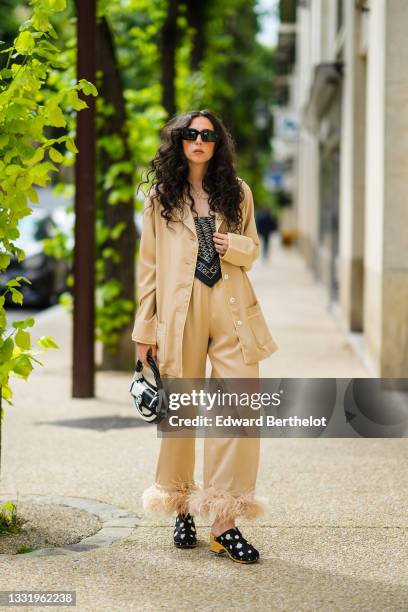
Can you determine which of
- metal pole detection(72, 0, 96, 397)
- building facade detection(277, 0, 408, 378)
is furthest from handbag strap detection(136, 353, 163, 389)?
building facade detection(277, 0, 408, 378)

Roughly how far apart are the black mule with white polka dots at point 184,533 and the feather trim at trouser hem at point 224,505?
4.9 inches

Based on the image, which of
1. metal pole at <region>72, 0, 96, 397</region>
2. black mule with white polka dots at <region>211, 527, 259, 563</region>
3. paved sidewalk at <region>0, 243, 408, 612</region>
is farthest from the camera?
metal pole at <region>72, 0, 96, 397</region>

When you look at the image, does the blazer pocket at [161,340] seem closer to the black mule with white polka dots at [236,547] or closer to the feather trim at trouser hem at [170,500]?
the feather trim at trouser hem at [170,500]

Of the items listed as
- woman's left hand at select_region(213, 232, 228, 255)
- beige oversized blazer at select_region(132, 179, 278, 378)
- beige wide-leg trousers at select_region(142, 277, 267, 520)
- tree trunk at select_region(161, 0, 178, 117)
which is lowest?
beige wide-leg trousers at select_region(142, 277, 267, 520)

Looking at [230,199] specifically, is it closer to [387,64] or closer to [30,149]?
[30,149]

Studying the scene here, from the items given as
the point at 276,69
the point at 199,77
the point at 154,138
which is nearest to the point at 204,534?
the point at 154,138

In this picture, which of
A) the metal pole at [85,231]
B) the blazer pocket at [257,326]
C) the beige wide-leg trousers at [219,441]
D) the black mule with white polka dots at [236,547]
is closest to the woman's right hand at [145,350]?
the beige wide-leg trousers at [219,441]

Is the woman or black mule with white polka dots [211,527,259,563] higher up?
the woman

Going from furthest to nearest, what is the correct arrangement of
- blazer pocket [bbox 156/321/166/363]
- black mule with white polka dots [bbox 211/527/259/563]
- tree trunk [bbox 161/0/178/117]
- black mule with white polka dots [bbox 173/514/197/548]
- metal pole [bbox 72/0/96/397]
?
tree trunk [bbox 161/0/178/117] < metal pole [bbox 72/0/96/397] < black mule with white polka dots [bbox 173/514/197/548] < blazer pocket [bbox 156/321/166/363] < black mule with white polka dots [bbox 211/527/259/563]

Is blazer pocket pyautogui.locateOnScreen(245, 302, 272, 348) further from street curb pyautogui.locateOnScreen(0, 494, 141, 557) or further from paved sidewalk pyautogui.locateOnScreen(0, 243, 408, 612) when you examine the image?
street curb pyautogui.locateOnScreen(0, 494, 141, 557)

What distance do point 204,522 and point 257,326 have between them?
3.78ft

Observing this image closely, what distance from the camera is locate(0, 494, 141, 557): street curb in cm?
506

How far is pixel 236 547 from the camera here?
4.84 metres

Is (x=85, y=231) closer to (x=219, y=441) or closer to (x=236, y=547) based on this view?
(x=219, y=441)
